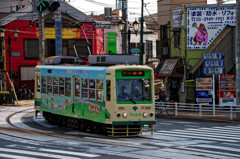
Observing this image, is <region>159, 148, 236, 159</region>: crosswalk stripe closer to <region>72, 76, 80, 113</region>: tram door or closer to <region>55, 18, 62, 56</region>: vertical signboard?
<region>72, 76, 80, 113</region>: tram door

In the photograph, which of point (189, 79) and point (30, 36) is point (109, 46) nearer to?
point (30, 36)

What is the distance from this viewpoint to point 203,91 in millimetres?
33094

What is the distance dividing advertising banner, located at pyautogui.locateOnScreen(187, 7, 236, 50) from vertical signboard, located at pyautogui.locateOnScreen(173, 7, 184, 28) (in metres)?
0.73

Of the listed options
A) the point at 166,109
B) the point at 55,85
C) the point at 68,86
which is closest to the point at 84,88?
the point at 68,86

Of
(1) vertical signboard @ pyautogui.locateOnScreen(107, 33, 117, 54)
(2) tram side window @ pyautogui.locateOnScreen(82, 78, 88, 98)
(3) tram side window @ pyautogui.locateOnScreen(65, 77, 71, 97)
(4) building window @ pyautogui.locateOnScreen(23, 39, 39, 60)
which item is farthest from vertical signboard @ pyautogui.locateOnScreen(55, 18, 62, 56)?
(2) tram side window @ pyautogui.locateOnScreen(82, 78, 88, 98)

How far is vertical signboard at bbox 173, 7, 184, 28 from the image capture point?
1423 inches

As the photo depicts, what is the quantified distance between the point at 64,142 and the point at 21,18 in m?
38.5

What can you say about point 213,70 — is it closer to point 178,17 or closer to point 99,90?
point 178,17

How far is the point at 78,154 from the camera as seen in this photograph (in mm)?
14898

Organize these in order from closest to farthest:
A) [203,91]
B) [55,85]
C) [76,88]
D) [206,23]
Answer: [76,88] → [55,85] → [203,91] → [206,23]

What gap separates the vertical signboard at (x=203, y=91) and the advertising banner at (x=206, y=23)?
376 cm

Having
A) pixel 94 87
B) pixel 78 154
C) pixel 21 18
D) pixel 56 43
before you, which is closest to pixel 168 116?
pixel 94 87

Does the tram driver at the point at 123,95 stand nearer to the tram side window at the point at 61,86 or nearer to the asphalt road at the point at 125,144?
the asphalt road at the point at 125,144

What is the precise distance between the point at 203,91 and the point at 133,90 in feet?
48.4
